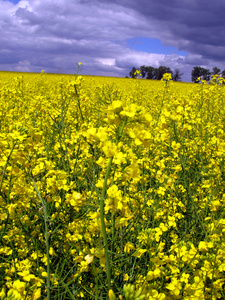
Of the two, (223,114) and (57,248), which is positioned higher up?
(223,114)

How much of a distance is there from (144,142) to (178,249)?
880 millimetres

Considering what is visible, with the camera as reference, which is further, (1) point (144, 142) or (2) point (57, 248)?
(2) point (57, 248)

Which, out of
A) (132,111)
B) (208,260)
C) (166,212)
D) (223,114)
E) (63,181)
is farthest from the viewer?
(223,114)

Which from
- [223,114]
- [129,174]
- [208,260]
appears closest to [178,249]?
[208,260]

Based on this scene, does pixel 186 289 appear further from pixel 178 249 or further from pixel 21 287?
pixel 21 287

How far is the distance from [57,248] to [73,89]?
151 cm

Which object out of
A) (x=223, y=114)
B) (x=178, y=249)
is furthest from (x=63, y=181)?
(x=223, y=114)

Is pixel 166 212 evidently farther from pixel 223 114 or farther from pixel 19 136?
pixel 223 114

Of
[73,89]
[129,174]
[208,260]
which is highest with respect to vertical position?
[73,89]

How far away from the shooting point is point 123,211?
114 centimetres

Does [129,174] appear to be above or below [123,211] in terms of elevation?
above

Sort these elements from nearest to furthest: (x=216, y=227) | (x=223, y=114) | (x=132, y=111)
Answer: (x=132, y=111) → (x=216, y=227) → (x=223, y=114)

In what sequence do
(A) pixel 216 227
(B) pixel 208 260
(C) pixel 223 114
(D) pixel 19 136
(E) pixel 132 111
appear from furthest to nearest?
1. (C) pixel 223 114
2. (A) pixel 216 227
3. (B) pixel 208 260
4. (D) pixel 19 136
5. (E) pixel 132 111

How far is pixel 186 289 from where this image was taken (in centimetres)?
137
